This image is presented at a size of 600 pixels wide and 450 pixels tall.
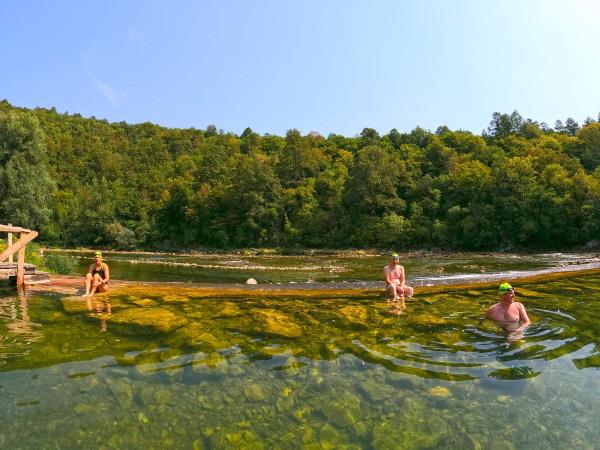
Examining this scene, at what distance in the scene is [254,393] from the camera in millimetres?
5594

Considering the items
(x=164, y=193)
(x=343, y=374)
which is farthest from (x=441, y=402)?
(x=164, y=193)

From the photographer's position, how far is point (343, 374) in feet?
20.3

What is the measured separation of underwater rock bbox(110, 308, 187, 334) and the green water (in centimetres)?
4

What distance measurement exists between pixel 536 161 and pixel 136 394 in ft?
258

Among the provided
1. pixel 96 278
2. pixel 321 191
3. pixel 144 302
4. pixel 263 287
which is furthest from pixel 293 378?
pixel 321 191

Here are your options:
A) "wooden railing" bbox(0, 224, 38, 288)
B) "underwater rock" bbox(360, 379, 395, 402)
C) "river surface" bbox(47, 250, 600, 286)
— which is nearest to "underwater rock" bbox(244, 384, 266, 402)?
"underwater rock" bbox(360, 379, 395, 402)

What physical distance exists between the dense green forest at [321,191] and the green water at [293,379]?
38.8 m

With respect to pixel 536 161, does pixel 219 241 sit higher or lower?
lower

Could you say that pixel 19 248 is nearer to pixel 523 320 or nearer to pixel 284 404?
pixel 284 404

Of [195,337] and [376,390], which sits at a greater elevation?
[195,337]

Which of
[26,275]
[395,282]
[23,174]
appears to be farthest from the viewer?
[23,174]

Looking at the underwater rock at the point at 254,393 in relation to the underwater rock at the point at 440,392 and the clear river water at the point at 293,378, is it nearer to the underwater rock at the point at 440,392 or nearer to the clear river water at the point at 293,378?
the clear river water at the point at 293,378

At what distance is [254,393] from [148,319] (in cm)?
442

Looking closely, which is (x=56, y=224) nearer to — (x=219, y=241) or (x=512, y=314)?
(x=219, y=241)
